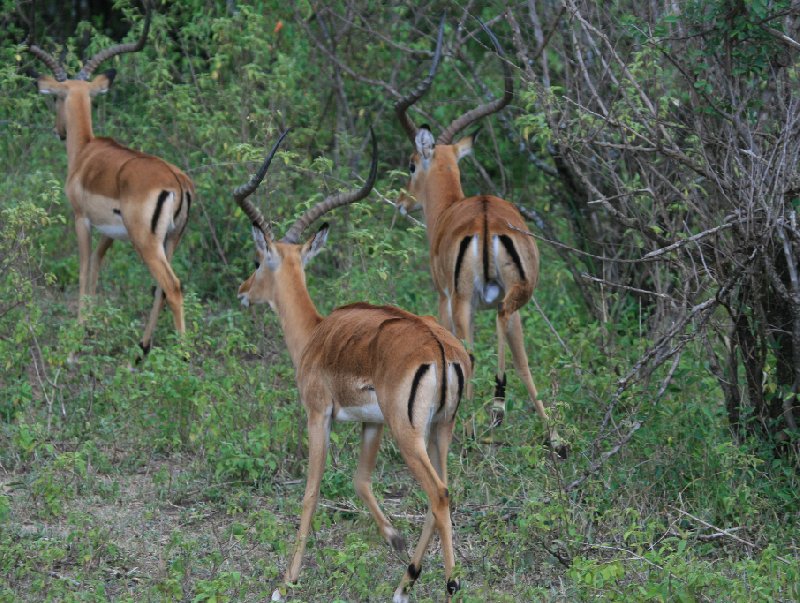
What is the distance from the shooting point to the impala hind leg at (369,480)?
489 cm

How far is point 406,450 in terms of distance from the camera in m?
4.38

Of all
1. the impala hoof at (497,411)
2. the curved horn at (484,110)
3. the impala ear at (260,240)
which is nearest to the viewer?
the impala ear at (260,240)

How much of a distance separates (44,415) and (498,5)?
159 inches

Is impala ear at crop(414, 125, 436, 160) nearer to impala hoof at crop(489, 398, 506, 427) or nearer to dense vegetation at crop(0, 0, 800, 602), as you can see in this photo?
dense vegetation at crop(0, 0, 800, 602)

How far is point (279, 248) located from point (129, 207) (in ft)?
7.45

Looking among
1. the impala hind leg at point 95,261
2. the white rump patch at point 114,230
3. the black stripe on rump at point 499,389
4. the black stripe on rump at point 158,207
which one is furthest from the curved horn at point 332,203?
the impala hind leg at point 95,261

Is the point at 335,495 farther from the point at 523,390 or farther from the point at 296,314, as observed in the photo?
the point at 523,390

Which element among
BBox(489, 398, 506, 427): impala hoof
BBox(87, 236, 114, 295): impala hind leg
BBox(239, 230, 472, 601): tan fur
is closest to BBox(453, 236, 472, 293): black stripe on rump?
BBox(489, 398, 506, 427): impala hoof

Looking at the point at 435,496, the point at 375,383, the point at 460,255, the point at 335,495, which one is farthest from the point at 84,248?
the point at 435,496

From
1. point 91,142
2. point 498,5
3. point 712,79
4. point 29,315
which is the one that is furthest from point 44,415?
point 498,5

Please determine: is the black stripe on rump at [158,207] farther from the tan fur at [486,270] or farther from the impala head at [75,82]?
the tan fur at [486,270]

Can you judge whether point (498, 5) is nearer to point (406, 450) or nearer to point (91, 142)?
point (91, 142)

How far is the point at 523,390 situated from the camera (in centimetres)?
675

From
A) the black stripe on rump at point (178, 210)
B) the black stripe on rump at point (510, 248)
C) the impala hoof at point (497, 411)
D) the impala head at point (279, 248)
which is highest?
the impala head at point (279, 248)
